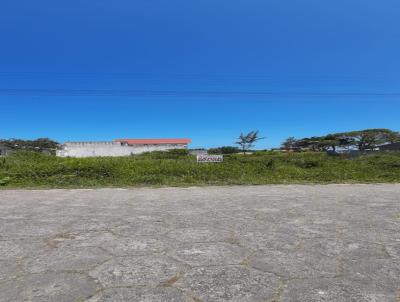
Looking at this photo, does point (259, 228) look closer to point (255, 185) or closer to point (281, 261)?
point (281, 261)

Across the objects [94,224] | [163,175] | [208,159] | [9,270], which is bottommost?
[9,270]

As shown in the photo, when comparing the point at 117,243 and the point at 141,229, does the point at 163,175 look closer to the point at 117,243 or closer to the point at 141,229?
the point at 141,229

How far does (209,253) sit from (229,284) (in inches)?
22.5

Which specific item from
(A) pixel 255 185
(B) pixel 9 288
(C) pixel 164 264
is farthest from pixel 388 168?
(B) pixel 9 288

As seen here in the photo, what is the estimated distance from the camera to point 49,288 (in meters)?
1.88

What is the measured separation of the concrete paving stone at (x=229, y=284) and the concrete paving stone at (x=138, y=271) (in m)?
0.13

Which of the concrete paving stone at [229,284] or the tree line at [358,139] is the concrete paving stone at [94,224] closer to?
the concrete paving stone at [229,284]

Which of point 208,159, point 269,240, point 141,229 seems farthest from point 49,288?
point 208,159

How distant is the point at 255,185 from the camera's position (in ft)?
25.0

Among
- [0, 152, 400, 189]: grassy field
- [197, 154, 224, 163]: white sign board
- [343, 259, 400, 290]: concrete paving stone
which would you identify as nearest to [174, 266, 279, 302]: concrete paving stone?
[343, 259, 400, 290]: concrete paving stone

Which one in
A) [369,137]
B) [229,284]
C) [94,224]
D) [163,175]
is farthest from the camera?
[369,137]

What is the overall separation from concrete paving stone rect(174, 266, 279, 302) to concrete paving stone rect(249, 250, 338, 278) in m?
0.12

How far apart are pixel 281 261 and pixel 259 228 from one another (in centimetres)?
96

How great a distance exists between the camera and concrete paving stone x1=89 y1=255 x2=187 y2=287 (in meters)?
1.96
